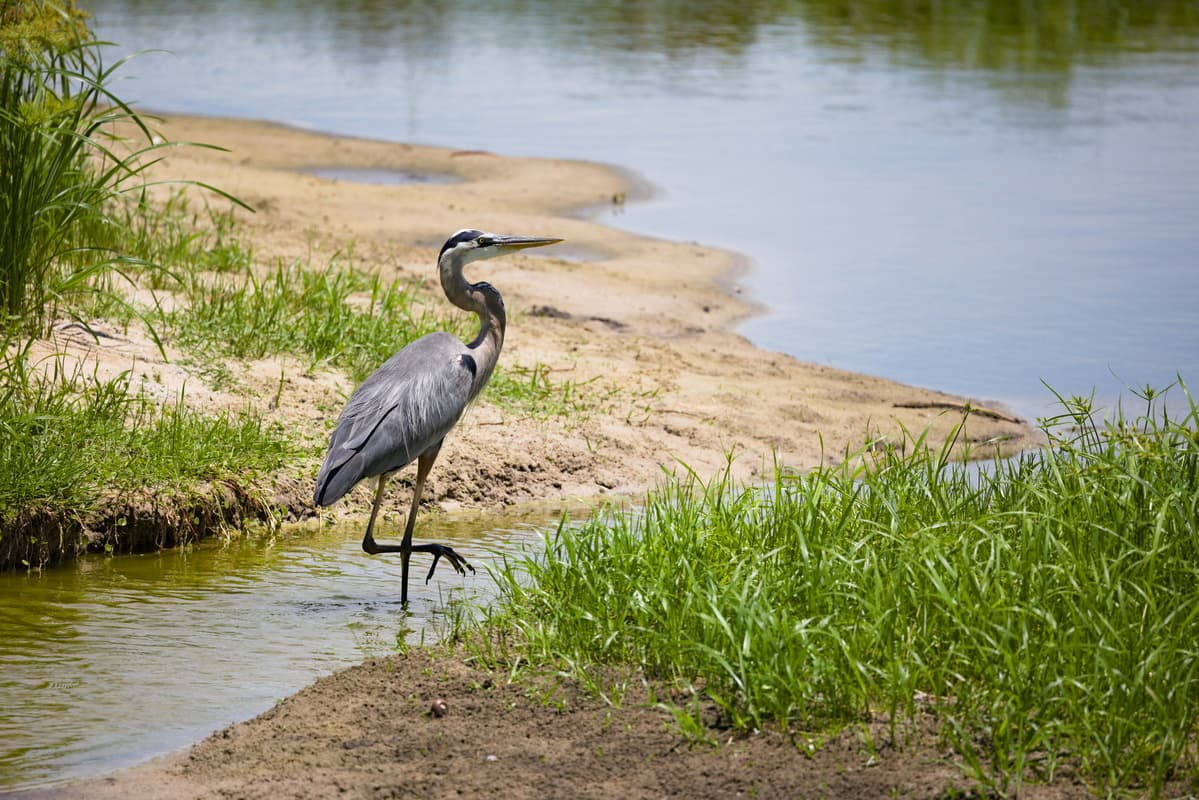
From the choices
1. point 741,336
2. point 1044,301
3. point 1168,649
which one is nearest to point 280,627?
point 1168,649

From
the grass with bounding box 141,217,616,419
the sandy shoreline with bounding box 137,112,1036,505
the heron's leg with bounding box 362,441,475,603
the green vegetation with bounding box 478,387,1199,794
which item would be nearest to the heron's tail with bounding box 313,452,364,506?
the heron's leg with bounding box 362,441,475,603

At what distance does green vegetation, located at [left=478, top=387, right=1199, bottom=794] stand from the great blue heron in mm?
823

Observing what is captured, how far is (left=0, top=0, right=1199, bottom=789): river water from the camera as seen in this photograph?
563 cm

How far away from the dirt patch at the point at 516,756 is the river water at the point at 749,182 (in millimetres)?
394

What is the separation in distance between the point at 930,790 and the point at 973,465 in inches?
179

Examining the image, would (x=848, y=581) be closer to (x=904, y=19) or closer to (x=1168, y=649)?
(x=1168, y=649)

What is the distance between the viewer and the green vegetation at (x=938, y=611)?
13.4 ft

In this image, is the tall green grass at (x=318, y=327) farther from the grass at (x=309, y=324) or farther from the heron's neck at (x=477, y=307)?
the heron's neck at (x=477, y=307)

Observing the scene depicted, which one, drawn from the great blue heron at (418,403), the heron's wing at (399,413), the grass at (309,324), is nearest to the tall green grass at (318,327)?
the grass at (309,324)

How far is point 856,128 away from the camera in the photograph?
19281 millimetres

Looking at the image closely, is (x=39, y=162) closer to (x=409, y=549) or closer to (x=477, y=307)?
(x=477, y=307)

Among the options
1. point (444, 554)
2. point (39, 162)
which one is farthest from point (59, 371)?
point (444, 554)

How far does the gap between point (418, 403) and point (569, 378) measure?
8.73ft

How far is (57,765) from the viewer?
4.59m
